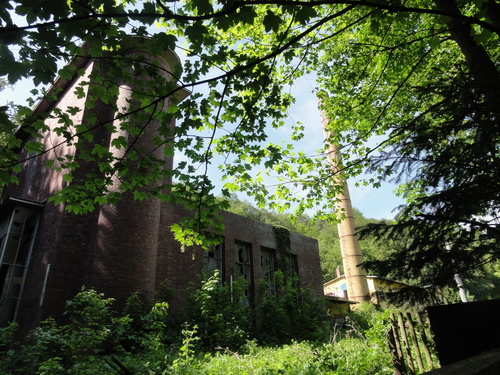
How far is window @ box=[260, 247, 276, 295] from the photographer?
704 inches

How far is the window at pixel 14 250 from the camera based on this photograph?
1256cm

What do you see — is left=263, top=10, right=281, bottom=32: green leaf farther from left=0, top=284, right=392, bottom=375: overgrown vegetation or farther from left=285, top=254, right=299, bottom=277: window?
left=285, top=254, right=299, bottom=277: window

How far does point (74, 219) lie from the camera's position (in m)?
12.8

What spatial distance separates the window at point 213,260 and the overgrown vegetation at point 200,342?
2.50m

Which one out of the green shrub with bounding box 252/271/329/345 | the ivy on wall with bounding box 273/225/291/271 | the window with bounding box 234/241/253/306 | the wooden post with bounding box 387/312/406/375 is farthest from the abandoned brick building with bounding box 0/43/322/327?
the wooden post with bounding box 387/312/406/375

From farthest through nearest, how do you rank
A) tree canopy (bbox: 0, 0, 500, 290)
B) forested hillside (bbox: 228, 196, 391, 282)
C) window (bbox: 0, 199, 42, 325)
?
forested hillside (bbox: 228, 196, 391, 282) → window (bbox: 0, 199, 42, 325) → tree canopy (bbox: 0, 0, 500, 290)

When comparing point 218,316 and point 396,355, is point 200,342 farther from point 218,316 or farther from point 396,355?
point 396,355

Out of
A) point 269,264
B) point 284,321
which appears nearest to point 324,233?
point 269,264

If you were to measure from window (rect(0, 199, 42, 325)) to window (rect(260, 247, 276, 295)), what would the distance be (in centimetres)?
1078

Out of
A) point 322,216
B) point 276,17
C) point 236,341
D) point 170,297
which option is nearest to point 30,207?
point 170,297

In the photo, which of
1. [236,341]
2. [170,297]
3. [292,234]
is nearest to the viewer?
[236,341]

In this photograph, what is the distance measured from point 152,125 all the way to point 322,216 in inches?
335

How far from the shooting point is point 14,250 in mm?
13211

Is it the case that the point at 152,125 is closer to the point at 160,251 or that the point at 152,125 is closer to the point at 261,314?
the point at 160,251
